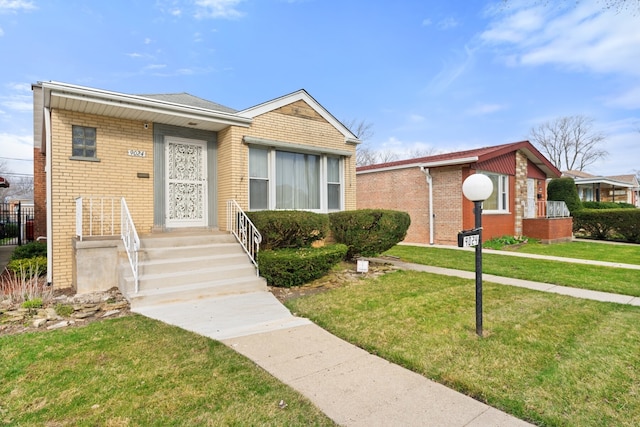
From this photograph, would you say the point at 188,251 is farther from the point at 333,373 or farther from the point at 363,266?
the point at 333,373

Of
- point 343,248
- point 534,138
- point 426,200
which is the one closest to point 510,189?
point 426,200

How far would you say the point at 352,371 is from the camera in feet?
9.95

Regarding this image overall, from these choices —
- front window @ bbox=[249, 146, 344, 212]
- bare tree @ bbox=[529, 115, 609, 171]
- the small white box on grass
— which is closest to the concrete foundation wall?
front window @ bbox=[249, 146, 344, 212]

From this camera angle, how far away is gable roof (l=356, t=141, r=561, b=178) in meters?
11.9

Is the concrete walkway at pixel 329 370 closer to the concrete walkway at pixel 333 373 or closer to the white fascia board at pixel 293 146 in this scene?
the concrete walkway at pixel 333 373

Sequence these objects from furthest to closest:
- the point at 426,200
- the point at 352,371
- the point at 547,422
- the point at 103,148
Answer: the point at 426,200 → the point at 103,148 → the point at 352,371 → the point at 547,422

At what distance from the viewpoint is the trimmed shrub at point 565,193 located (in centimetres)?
1708

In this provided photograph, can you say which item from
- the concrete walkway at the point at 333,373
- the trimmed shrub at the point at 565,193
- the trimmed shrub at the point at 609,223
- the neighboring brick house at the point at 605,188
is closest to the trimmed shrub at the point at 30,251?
the concrete walkway at the point at 333,373

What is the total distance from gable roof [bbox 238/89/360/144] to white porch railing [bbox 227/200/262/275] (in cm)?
231

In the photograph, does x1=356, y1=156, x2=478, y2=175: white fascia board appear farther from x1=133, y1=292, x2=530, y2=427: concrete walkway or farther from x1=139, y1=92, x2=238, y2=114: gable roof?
x1=133, y1=292, x2=530, y2=427: concrete walkway

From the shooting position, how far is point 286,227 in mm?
6594

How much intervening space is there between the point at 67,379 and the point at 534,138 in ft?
174

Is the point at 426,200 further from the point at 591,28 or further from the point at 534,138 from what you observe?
the point at 534,138

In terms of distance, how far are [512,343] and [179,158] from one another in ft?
23.9
